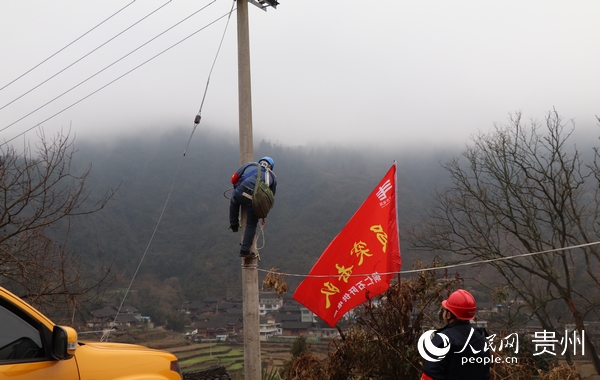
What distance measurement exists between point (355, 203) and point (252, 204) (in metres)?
42.3

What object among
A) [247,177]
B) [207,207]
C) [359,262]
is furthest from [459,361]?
[207,207]

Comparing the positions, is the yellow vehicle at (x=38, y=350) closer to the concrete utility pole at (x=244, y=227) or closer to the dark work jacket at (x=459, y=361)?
the dark work jacket at (x=459, y=361)

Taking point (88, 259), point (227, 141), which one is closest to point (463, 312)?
point (88, 259)

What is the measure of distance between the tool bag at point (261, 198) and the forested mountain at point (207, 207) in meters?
0.81

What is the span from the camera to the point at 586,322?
2094 cm

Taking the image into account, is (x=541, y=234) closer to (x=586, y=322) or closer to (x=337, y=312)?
(x=586, y=322)

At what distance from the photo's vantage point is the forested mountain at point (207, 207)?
94.5ft

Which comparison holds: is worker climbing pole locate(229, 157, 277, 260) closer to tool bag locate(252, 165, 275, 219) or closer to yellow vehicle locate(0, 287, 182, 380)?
tool bag locate(252, 165, 275, 219)

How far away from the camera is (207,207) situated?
163 feet

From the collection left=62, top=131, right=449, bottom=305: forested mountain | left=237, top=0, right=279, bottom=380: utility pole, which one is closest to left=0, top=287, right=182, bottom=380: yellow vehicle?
left=237, top=0, right=279, bottom=380: utility pole

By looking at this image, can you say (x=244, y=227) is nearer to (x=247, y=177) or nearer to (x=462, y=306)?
(x=247, y=177)

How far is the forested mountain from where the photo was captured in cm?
2881

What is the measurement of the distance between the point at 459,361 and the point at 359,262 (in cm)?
361

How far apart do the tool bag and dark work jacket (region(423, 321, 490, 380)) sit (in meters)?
3.27
